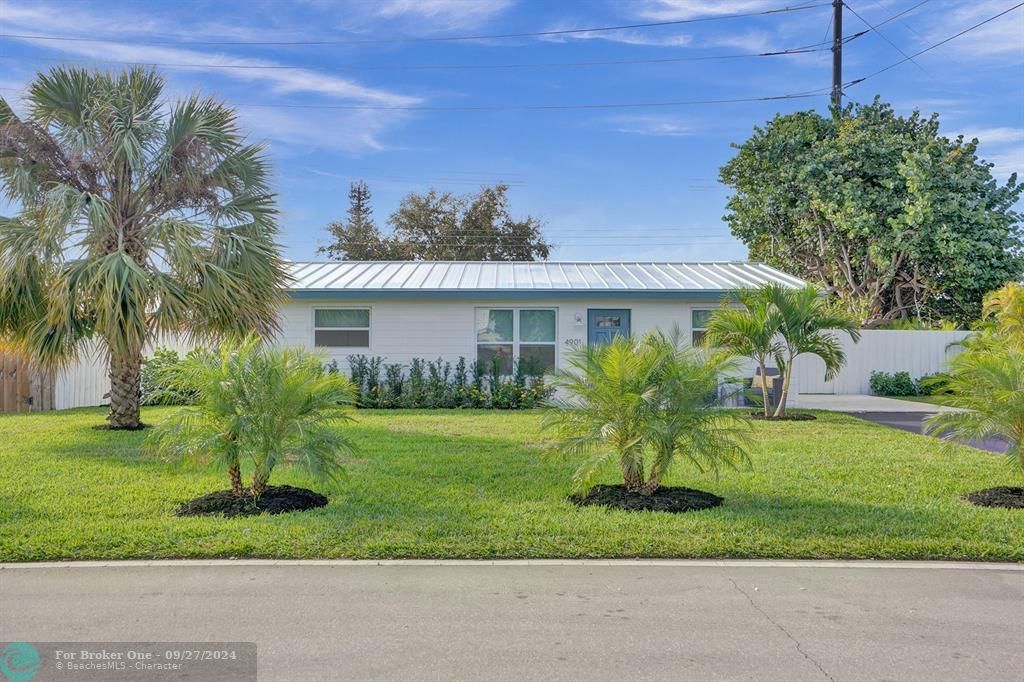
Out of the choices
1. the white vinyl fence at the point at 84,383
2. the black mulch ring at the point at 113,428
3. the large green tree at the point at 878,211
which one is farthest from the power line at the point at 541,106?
the black mulch ring at the point at 113,428

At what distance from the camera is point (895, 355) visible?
21.9 m

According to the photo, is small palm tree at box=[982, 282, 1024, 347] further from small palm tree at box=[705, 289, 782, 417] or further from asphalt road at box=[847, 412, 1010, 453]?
small palm tree at box=[705, 289, 782, 417]

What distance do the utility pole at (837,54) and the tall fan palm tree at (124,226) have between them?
22529 millimetres

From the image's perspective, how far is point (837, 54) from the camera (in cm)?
2834

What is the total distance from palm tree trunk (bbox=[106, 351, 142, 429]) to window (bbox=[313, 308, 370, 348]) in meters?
4.89

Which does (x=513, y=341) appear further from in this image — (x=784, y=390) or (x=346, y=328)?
(x=784, y=390)

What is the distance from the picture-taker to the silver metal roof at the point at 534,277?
16547mm

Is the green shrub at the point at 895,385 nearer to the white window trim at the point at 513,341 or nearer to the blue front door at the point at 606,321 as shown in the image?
the blue front door at the point at 606,321

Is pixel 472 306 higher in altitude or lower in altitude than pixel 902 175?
lower

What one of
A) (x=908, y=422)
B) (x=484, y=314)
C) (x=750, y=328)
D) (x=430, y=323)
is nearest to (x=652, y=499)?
(x=750, y=328)

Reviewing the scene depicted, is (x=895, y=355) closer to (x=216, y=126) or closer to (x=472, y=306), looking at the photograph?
(x=472, y=306)

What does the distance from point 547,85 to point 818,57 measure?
10.7 metres

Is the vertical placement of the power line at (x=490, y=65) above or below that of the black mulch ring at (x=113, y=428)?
above

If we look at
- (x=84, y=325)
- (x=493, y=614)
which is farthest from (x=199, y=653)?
(x=84, y=325)
